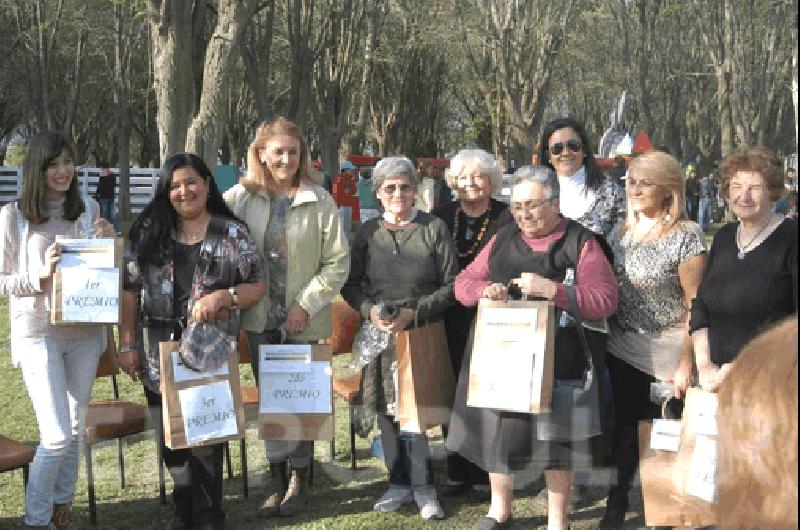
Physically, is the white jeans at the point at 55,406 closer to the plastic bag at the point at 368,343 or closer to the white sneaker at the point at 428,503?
the plastic bag at the point at 368,343

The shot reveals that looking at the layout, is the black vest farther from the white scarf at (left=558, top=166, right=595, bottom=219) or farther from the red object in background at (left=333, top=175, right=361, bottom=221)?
the red object in background at (left=333, top=175, right=361, bottom=221)

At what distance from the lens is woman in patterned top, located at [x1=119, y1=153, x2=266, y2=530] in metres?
4.16

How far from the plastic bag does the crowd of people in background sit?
0.03 m

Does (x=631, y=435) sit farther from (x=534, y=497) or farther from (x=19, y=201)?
(x=19, y=201)

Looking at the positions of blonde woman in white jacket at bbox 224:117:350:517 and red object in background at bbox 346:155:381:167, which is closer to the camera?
blonde woman in white jacket at bbox 224:117:350:517

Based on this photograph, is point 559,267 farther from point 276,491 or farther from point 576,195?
point 276,491

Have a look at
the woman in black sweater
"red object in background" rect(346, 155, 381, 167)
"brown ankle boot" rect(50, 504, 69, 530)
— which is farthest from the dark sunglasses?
"red object in background" rect(346, 155, 381, 167)

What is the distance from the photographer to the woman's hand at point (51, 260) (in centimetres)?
390

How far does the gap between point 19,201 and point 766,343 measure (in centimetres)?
359

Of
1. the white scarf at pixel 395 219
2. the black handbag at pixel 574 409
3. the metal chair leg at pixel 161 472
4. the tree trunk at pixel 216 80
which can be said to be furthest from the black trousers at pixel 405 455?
the tree trunk at pixel 216 80

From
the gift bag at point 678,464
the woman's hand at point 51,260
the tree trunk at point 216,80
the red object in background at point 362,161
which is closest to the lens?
the gift bag at point 678,464

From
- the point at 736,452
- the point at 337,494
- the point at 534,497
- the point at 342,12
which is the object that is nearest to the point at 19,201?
the point at 337,494

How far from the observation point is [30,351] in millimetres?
3969

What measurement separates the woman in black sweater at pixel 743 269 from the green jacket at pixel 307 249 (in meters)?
1.68
